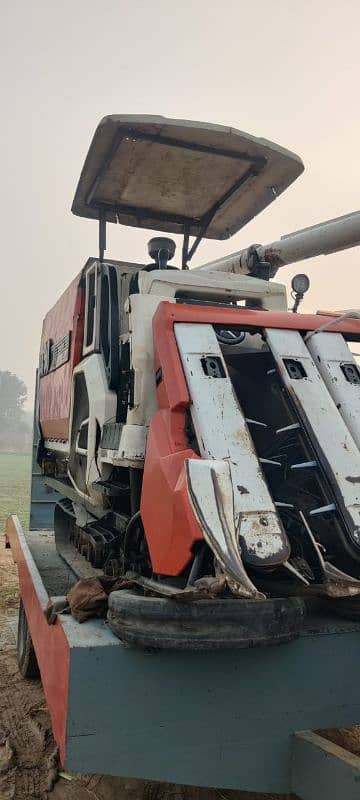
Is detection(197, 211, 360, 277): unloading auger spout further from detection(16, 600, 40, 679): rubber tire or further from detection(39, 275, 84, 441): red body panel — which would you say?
detection(16, 600, 40, 679): rubber tire

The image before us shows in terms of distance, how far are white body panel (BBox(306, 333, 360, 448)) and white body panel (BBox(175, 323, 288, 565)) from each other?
495 mm

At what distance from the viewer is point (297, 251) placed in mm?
7289

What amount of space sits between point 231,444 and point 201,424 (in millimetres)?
144

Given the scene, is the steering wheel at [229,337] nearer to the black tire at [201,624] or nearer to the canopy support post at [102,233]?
the black tire at [201,624]

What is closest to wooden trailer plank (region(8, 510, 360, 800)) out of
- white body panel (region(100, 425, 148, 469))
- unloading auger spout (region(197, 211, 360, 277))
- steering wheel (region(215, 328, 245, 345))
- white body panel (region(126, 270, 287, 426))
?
white body panel (region(100, 425, 148, 469))

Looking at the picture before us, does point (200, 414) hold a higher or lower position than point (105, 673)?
higher

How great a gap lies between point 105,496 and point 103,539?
0.27 m

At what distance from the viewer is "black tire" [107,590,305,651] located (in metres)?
2.23

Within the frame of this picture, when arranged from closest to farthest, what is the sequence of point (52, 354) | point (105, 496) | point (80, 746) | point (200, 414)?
1. point (80, 746)
2. point (200, 414)
3. point (105, 496)
4. point (52, 354)

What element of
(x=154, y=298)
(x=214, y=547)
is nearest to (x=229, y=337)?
(x=154, y=298)

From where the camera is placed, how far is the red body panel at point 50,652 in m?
2.31

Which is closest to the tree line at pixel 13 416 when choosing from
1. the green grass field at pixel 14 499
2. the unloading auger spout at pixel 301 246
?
the green grass field at pixel 14 499

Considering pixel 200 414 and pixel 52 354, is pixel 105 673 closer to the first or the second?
pixel 200 414

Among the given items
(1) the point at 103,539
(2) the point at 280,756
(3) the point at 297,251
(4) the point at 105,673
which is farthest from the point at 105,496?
(3) the point at 297,251
